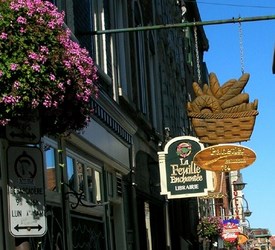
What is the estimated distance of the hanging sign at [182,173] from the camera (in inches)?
703

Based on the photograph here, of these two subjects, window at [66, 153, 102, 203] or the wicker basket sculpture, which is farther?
the wicker basket sculpture

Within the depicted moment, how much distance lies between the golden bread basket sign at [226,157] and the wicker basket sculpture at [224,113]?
0.38 m

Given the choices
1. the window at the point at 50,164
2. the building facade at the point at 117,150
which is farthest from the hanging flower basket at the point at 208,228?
the window at the point at 50,164

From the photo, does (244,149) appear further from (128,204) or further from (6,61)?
(6,61)

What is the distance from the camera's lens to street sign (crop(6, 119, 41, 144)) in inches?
242

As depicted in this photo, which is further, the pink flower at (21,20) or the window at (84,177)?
the window at (84,177)

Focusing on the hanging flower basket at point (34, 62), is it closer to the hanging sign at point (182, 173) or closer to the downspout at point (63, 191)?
the downspout at point (63, 191)

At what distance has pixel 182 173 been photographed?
1797 cm

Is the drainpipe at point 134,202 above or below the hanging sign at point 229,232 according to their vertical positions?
above

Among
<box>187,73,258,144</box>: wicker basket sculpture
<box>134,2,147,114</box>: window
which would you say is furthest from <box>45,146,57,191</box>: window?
<box>134,2,147,114</box>: window

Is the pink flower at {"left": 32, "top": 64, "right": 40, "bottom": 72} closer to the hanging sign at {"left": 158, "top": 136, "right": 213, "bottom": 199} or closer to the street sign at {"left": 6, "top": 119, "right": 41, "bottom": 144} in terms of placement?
the street sign at {"left": 6, "top": 119, "right": 41, "bottom": 144}

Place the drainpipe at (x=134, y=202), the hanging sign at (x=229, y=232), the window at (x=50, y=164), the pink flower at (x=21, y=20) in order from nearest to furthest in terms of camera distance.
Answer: the pink flower at (x=21, y=20), the window at (x=50, y=164), the drainpipe at (x=134, y=202), the hanging sign at (x=229, y=232)

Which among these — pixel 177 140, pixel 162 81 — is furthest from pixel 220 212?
pixel 177 140

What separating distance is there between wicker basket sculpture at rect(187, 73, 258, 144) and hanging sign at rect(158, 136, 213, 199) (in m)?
5.26
